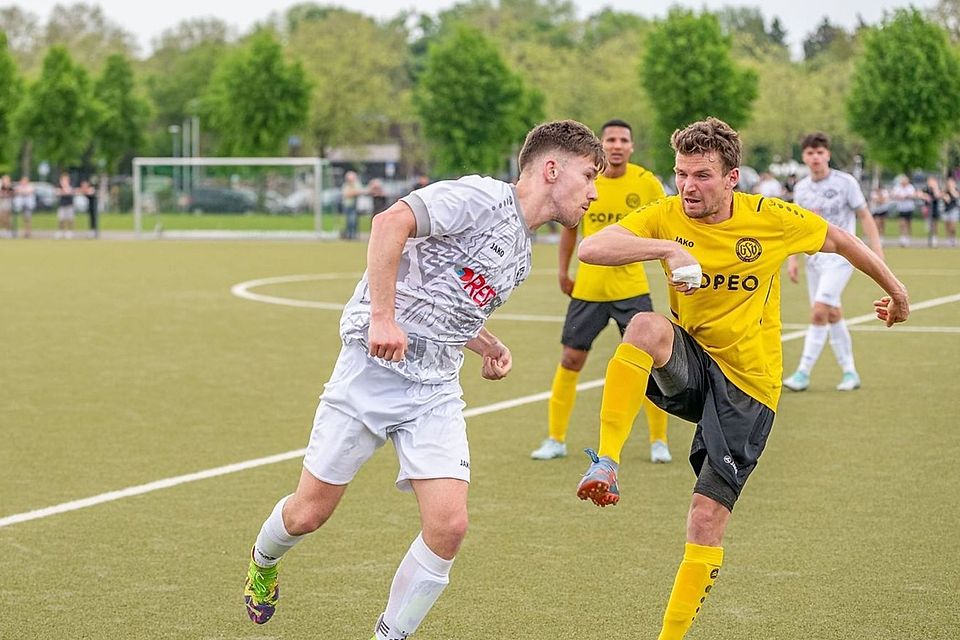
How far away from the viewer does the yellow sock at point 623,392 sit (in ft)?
17.9

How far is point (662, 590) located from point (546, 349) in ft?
31.2

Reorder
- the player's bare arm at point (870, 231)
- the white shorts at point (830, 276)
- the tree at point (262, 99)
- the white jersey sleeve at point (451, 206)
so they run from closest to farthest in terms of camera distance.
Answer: the white jersey sleeve at point (451, 206)
the player's bare arm at point (870, 231)
the white shorts at point (830, 276)
the tree at point (262, 99)

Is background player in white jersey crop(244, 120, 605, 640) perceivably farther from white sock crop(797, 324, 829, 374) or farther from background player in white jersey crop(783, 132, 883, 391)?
white sock crop(797, 324, 829, 374)

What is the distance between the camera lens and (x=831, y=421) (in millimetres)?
11461

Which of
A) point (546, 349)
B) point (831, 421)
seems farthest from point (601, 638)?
point (546, 349)

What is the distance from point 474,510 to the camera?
8328mm

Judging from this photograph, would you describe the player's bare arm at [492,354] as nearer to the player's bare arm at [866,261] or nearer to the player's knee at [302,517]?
the player's knee at [302,517]

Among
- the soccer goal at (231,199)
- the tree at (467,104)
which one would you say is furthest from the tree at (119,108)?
the tree at (467,104)

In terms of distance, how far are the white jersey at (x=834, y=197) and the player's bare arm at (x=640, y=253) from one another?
7808 mm

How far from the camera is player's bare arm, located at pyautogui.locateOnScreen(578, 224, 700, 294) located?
5156 mm

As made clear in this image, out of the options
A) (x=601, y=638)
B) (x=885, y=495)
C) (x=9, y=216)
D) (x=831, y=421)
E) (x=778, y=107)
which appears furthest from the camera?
(x=778, y=107)

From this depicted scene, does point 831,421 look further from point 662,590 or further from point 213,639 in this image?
point 213,639

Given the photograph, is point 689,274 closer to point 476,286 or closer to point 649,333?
point 649,333

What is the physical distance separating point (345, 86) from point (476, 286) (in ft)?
242
